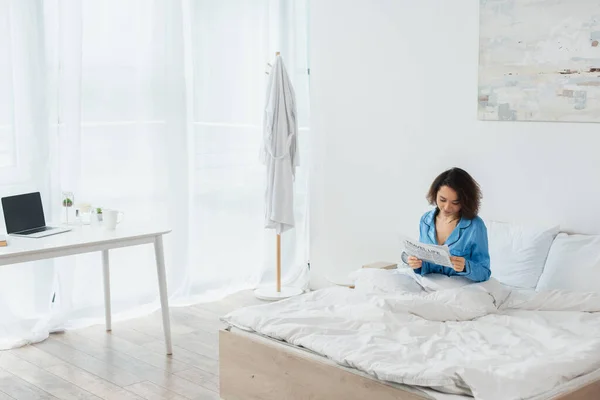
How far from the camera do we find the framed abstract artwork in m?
3.98

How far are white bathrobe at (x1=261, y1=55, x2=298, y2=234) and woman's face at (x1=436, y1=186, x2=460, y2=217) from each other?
1.66 metres

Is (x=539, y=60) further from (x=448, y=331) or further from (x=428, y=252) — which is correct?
(x=448, y=331)

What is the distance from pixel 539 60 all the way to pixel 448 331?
1.66m

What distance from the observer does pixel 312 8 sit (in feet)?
17.6

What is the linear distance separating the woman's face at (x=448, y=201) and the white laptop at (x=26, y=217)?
1.89 m

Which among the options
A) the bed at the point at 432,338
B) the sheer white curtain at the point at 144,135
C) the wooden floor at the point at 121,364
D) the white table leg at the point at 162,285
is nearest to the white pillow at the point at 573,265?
the bed at the point at 432,338

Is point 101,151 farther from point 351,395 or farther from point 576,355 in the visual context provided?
point 576,355

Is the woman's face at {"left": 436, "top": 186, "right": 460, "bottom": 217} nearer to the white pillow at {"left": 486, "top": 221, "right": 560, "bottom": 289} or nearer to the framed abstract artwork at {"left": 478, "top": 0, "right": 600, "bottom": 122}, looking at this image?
the white pillow at {"left": 486, "top": 221, "right": 560, "bottom": 289}

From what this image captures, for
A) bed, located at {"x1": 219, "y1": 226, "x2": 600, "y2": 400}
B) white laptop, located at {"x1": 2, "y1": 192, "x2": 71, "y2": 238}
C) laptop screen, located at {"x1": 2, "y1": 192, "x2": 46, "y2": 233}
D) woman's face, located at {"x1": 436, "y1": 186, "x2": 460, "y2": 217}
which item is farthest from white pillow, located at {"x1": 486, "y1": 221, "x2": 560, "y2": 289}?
laptop screen, located at {"x1": 2, "y1": 192, "x2": 46, "y2": 233}

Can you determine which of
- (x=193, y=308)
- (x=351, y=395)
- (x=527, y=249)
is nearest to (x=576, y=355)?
(x=351, y=395)

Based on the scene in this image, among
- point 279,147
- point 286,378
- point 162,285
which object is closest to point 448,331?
point 286,378

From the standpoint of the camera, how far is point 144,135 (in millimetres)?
5055

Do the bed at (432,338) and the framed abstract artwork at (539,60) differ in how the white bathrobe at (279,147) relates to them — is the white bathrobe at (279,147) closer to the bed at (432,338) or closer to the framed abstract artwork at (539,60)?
the framed abstract artwork at (539,60)

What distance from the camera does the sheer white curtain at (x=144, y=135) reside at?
4500mm
